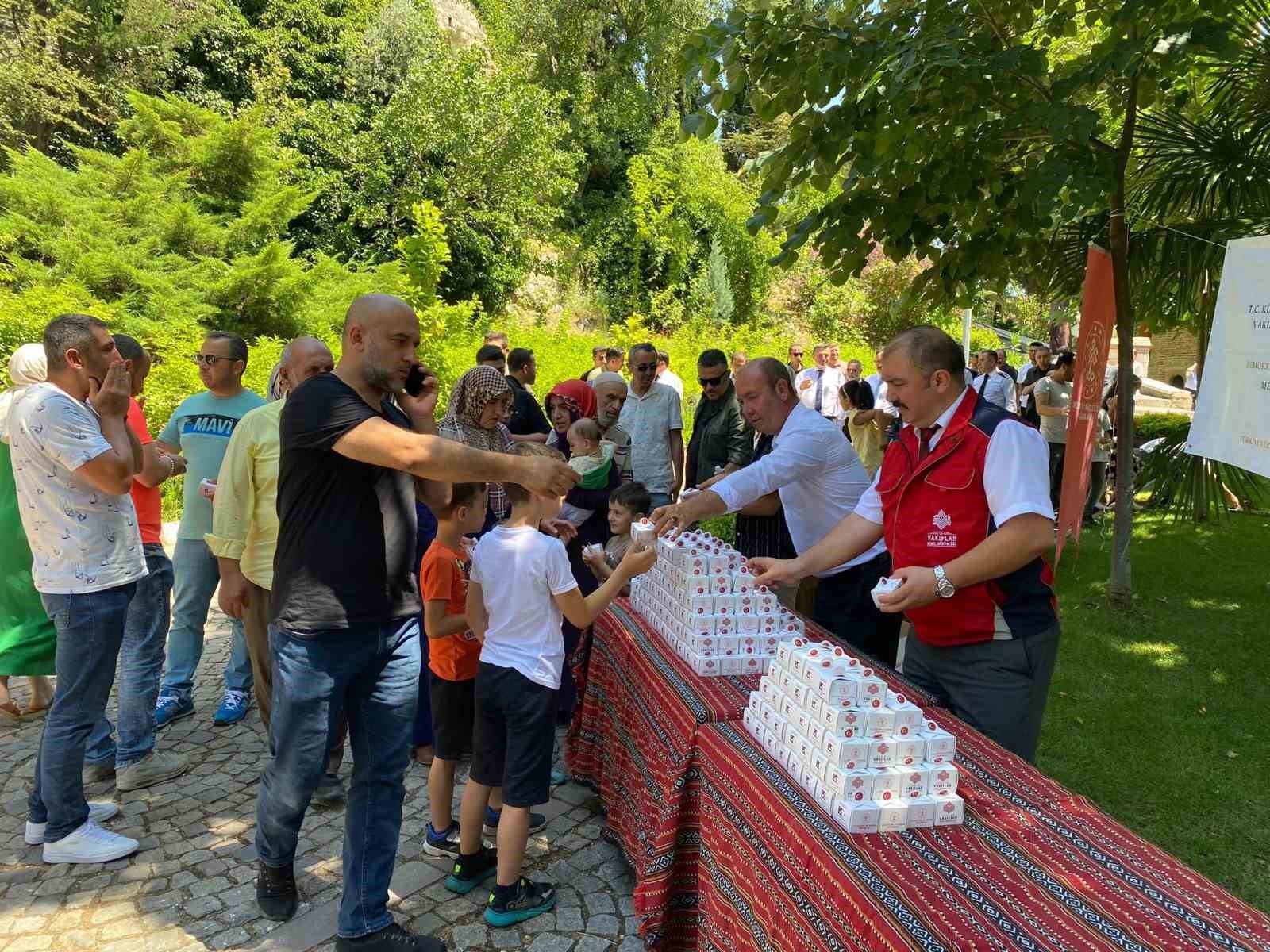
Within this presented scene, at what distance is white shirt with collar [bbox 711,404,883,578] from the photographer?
390cm

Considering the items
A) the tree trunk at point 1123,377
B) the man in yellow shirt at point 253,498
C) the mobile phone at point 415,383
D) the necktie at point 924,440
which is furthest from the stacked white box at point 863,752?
the tree trunk at point 1123,377

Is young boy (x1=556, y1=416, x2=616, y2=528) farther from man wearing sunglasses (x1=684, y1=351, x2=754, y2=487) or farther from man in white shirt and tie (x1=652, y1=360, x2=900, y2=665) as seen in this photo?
man wearing sunglasses (x1=684, y1=351, x2=754, y2=487)

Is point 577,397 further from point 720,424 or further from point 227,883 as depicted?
point 227,883

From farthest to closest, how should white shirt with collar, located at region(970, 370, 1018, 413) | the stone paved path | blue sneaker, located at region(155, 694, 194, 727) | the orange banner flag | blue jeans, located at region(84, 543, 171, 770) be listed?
white shirt with collar, located at region(970, 370, 1018, 413) → blue sneaker, located at region(155, 694, 194, 727) → the orange banner flag → blue jeans, located at region(84, 543, 171, 770) → the stone paved path

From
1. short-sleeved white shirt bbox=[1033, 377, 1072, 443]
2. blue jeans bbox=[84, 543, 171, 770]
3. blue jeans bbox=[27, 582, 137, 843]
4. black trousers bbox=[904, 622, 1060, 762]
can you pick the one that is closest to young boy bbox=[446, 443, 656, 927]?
black trousers bbox=[904, 622, 1060, 762]

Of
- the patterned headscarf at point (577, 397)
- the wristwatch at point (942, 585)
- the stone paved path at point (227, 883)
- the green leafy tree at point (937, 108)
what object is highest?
the green leafy tree at point (937, 108)

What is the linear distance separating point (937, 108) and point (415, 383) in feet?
9.87

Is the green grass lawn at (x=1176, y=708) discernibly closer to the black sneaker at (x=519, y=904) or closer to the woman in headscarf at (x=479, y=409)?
the black sneaker at (x=519, y=904)

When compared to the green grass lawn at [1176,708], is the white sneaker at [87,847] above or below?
below

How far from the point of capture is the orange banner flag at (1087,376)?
433 centimetres

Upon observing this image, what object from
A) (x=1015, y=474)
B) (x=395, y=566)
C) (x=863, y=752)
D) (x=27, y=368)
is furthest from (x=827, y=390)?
(x=863, y=752)

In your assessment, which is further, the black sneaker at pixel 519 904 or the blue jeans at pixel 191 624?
the blue jeans at pixel 191 624

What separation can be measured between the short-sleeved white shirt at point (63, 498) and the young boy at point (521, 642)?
1.62m

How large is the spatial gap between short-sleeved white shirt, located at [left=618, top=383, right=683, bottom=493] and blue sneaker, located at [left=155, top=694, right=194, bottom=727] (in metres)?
3.82
